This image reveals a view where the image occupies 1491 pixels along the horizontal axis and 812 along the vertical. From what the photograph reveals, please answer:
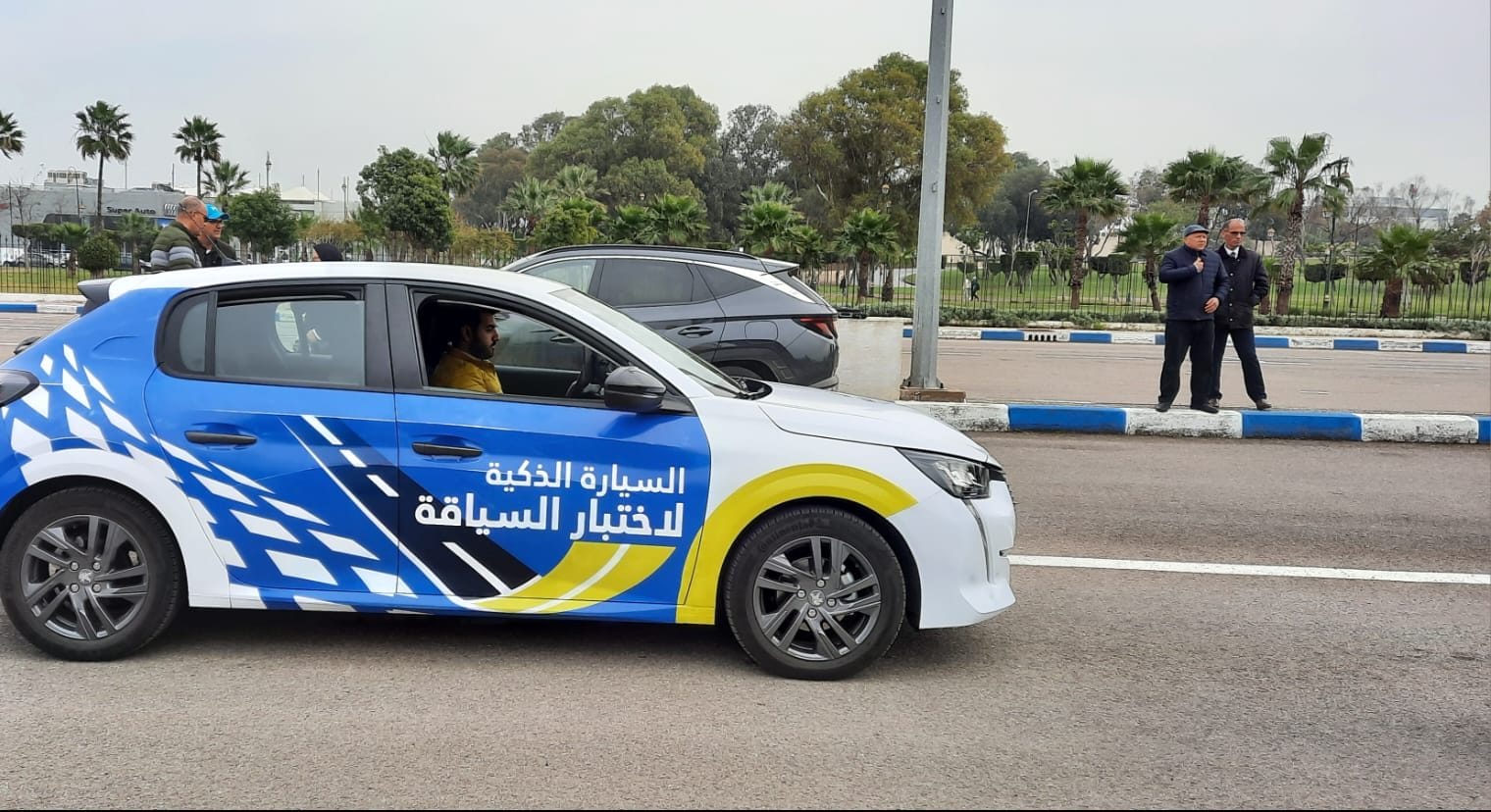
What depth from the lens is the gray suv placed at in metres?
9.25

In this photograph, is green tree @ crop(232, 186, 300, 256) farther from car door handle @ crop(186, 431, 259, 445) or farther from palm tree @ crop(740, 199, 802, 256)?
car door handle @ crop(186, 431, 259, 445)

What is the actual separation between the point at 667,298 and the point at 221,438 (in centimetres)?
536

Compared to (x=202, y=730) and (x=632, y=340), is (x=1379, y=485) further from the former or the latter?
(x=202, y=730)

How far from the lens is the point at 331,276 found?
4.65 m

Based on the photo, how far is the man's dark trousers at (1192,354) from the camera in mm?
10727

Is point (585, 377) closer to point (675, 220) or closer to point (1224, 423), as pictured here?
point (1224, 423)

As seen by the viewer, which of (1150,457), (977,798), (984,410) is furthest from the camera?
(984,410)

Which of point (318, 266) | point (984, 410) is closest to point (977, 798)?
point (318, 266)

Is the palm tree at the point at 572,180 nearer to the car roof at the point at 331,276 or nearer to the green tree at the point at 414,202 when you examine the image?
the green tree at the point at 414,202

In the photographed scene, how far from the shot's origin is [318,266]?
15.5 feet

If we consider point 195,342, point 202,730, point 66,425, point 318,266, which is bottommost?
point 202,730

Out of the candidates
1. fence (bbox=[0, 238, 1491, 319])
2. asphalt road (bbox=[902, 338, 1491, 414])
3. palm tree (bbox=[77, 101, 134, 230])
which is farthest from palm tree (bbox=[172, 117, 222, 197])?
asphalt road (bbox=[902, 338, 1491, 414])

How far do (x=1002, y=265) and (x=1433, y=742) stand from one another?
1107 inches

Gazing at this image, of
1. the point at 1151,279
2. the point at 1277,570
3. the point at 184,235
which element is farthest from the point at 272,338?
the point at 1151,279
